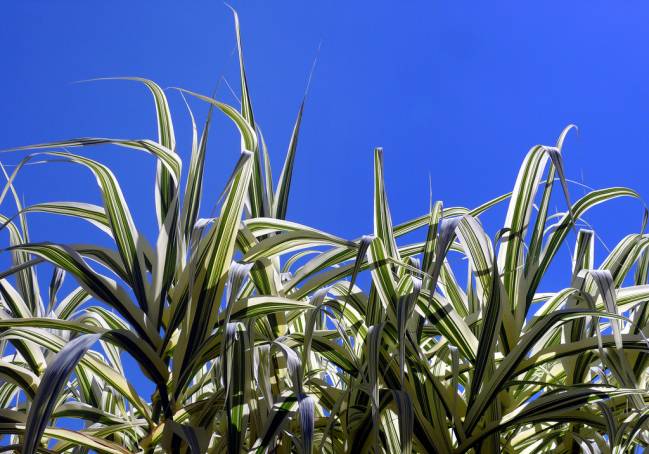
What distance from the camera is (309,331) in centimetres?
95

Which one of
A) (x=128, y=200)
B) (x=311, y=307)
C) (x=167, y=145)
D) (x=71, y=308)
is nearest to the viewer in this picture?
(x=311, y=307)

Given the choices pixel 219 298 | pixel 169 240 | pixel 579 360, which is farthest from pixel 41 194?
pixel 579 360

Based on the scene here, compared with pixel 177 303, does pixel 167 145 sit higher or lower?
higher

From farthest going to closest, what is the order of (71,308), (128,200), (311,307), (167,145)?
(71,308) < (167,145) < (128,200) < (311,307)

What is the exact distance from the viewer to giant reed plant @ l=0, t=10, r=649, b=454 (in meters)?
0.91

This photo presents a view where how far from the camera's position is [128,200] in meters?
1.07

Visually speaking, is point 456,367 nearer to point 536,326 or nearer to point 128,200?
point 536,326

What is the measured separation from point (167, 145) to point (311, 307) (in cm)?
43

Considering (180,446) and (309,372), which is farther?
(309,372)

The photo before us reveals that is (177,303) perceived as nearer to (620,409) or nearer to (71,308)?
(71,308)

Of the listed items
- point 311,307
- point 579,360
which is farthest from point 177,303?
point 579,360

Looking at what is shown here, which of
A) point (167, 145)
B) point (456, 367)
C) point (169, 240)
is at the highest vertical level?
point (167, 145)

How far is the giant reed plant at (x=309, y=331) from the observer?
2.99ft

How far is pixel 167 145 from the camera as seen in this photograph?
121 centimetres
